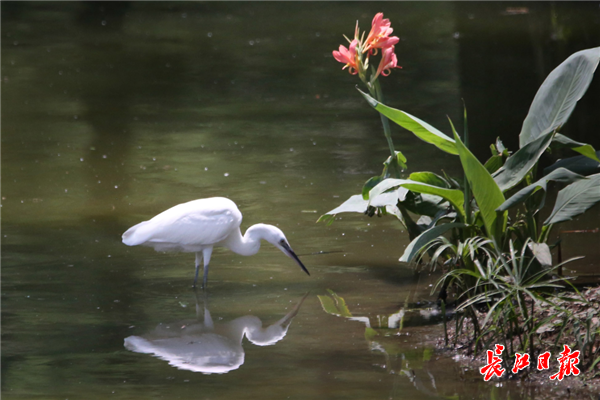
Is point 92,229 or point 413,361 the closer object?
point 413,361

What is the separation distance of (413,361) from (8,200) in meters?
5.21

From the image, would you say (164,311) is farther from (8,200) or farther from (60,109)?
(60,109)

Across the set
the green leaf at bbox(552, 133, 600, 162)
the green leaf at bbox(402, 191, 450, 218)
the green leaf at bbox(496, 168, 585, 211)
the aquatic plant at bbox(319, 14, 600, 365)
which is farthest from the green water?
the green leaf at bbox(552, 133, 600, 162)

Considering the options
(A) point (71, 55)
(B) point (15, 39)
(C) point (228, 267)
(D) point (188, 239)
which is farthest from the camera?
(B) point (15, 39)

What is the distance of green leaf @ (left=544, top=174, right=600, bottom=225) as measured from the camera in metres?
4.79

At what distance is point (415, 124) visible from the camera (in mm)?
5059

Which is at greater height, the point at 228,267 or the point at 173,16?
the point at 173,16

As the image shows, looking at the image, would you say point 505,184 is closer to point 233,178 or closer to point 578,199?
point 578,199

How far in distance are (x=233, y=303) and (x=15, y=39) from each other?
13.8 metres

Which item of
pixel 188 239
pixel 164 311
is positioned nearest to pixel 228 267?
pixel 188 239

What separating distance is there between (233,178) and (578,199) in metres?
4.80

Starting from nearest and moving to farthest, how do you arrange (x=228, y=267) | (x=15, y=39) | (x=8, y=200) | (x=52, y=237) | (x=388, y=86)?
(x=228, y=267)
(x=52, y=237)
(x=8, y=200)
(x=388, y=86)
(x=15, y=39)

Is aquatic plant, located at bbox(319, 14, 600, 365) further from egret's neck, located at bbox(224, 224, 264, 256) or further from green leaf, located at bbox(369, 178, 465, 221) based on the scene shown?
egret's neck, located at bbox(224, 224, 264, 256)

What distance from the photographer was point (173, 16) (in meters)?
20.6
